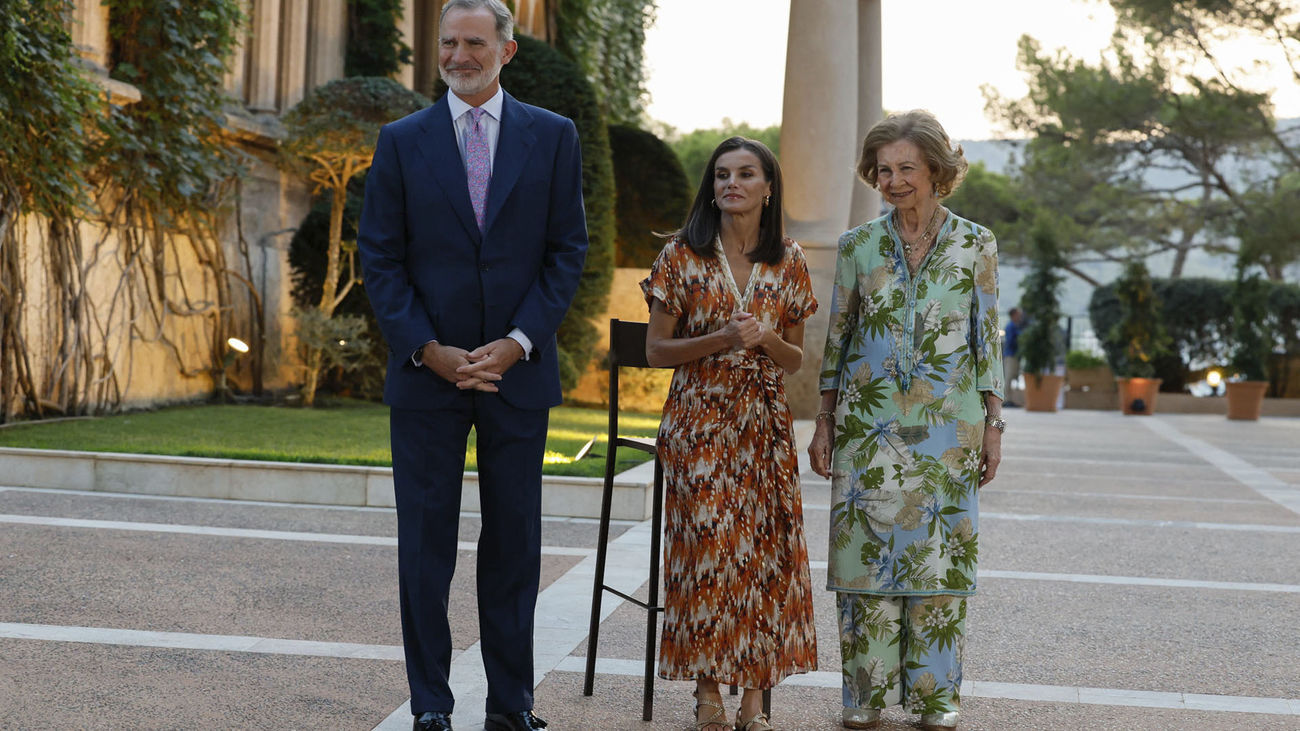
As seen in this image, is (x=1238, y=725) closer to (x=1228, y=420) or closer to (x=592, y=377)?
(x=592, y=377)

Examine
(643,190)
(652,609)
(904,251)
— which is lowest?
(652,609)

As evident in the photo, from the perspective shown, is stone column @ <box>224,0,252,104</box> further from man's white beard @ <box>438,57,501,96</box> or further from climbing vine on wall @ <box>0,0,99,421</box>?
man's white beard @ <box>438,57,501,96</box>

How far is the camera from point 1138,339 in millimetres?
22656

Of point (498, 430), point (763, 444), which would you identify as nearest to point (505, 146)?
point (498, 430)

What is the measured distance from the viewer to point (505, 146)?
3.49 meters

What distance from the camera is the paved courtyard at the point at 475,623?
389cm

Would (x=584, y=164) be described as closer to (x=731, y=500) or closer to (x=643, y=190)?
(x=643, y=190)

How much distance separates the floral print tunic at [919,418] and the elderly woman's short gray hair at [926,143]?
0.13m

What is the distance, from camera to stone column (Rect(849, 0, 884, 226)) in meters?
16.9

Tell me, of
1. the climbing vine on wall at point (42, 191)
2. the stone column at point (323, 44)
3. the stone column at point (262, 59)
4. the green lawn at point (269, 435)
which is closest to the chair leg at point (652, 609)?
the green lawn at point (269, 435)

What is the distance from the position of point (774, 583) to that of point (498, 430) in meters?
0.89

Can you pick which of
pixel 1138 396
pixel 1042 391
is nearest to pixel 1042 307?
pixel 1042 391

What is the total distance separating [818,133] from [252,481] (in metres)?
7.73

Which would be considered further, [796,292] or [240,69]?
[240,69]
